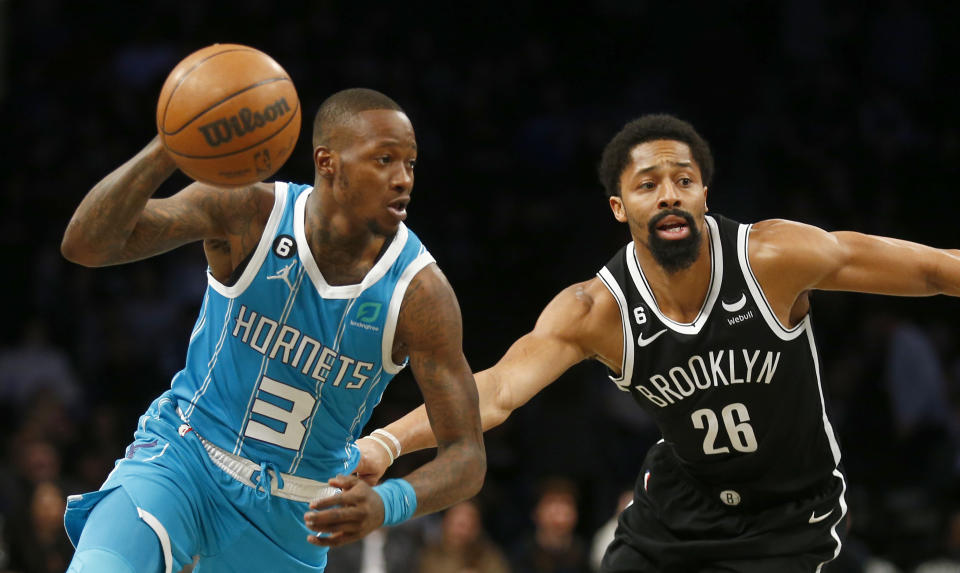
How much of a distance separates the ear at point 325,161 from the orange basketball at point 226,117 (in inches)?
11.1

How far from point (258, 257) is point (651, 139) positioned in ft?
5.82

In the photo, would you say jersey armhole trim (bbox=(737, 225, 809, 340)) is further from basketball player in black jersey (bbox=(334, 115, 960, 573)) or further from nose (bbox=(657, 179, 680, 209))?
nose (bbox=(657, 179, 680, 209))

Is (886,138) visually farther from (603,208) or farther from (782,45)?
(603,208)

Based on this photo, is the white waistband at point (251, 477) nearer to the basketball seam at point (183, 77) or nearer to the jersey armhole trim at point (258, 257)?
the jersey armhole trim at point (258, 257)

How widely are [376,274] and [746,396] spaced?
5.21ft

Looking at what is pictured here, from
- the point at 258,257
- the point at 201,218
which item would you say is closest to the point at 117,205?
the point at 201,218

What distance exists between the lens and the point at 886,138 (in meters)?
12.4

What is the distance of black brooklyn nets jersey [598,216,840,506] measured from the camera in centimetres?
498

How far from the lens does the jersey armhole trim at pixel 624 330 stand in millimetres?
5137

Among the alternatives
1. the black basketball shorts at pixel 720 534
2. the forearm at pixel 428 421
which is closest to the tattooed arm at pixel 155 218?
the forearm at pixel 428 421

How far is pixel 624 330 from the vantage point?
516 cm

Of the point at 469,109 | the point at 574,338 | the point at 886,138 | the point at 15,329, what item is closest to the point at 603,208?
the point at 469,109

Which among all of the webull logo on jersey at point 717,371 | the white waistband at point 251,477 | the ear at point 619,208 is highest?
the ear at point 619,208

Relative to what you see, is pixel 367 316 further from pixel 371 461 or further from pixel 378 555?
pixel 378 555
